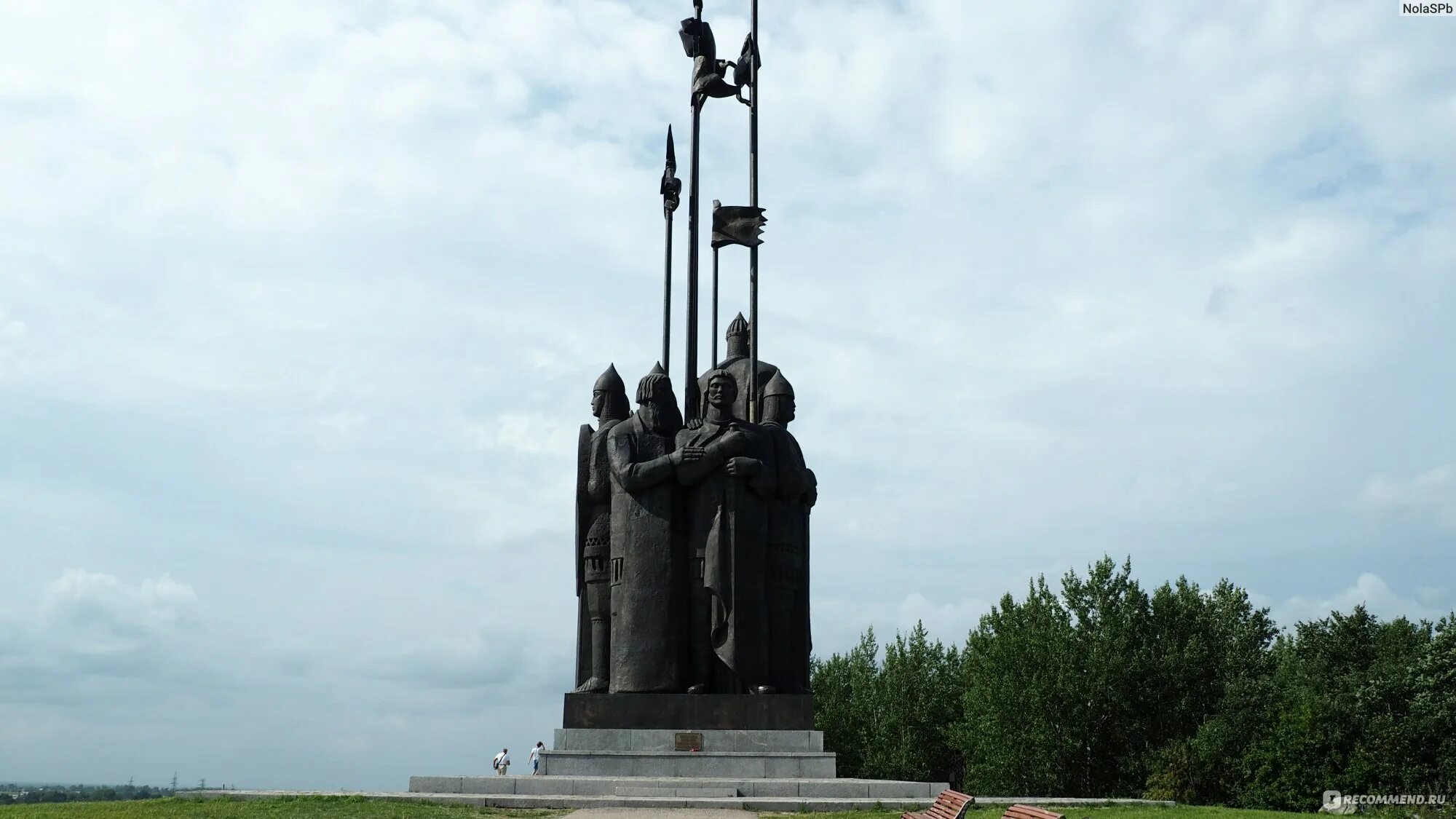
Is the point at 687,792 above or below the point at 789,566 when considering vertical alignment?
below

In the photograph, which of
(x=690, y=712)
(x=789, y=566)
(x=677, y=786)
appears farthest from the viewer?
(x=789, y=566)

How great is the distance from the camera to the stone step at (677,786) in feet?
→ 47.6

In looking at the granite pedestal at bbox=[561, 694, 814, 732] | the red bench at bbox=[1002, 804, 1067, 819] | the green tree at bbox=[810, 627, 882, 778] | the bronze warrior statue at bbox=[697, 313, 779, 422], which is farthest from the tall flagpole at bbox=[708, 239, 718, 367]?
the green tree at bbox=[810, 627, 882, 778]

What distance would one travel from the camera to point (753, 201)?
1992 centimetres

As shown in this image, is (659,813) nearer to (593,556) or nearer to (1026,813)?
(1026,813)

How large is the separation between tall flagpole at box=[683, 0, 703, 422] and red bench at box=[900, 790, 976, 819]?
28.2 feet

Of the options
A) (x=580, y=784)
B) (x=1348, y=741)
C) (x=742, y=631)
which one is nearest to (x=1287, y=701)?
(x=1348, y=741)

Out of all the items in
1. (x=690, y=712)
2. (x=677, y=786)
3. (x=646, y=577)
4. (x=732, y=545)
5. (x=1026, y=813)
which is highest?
(x=732, y=545)

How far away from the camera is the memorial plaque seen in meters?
16.1

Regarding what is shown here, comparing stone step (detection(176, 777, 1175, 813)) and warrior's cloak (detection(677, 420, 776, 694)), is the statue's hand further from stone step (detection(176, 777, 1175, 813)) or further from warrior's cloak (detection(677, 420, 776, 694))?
stone step (detection(176, 777, 1175, 813))

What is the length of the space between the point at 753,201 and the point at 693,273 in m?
1.56

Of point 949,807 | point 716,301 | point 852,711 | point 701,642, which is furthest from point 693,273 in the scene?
point 852,711

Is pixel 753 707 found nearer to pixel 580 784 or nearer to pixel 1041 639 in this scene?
pixel 580 784

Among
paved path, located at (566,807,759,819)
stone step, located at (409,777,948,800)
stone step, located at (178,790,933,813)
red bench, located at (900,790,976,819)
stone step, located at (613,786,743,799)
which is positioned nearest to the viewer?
red bench, located at (900,790,976,819)
